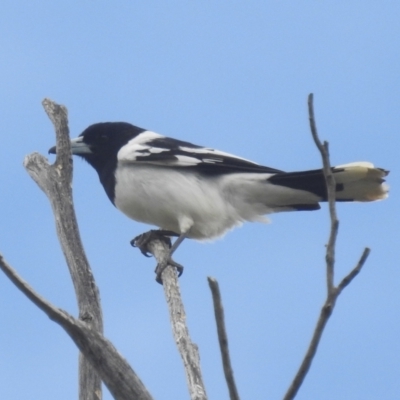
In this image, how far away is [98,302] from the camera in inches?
190

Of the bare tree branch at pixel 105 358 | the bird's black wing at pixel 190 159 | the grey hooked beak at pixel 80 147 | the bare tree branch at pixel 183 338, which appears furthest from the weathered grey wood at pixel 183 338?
the grey hooked beak at pixel 80 147

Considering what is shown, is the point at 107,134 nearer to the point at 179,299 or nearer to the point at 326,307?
the point at 179,299

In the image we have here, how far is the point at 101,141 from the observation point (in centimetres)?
837

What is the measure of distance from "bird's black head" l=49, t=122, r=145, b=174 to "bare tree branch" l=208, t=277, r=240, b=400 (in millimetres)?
5090

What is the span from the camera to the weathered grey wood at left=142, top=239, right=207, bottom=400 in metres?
3.73

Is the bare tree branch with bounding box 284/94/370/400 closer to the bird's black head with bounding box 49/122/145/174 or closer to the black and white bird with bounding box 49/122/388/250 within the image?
the black and white bird with bounding box 49/122/388/250

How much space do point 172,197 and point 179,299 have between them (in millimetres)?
2471

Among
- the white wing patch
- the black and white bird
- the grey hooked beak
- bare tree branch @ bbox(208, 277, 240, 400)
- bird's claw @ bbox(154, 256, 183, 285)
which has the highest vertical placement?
the grey hooked beak

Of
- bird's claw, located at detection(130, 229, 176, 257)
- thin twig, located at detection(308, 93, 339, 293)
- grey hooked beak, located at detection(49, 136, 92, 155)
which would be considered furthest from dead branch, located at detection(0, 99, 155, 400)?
grey hooked beak, located at detection(49, 136, 92, 155)

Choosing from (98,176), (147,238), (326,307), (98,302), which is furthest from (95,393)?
(98,176)

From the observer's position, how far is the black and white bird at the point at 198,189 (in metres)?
7.34

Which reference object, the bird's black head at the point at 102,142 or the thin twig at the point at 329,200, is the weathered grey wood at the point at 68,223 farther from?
the bird's black head at the point at 102,142

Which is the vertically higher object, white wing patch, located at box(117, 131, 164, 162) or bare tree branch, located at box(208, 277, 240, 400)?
white wing patch, located at box(117, 131, 164, 162)

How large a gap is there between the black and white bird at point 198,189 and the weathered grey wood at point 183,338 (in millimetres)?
1498
